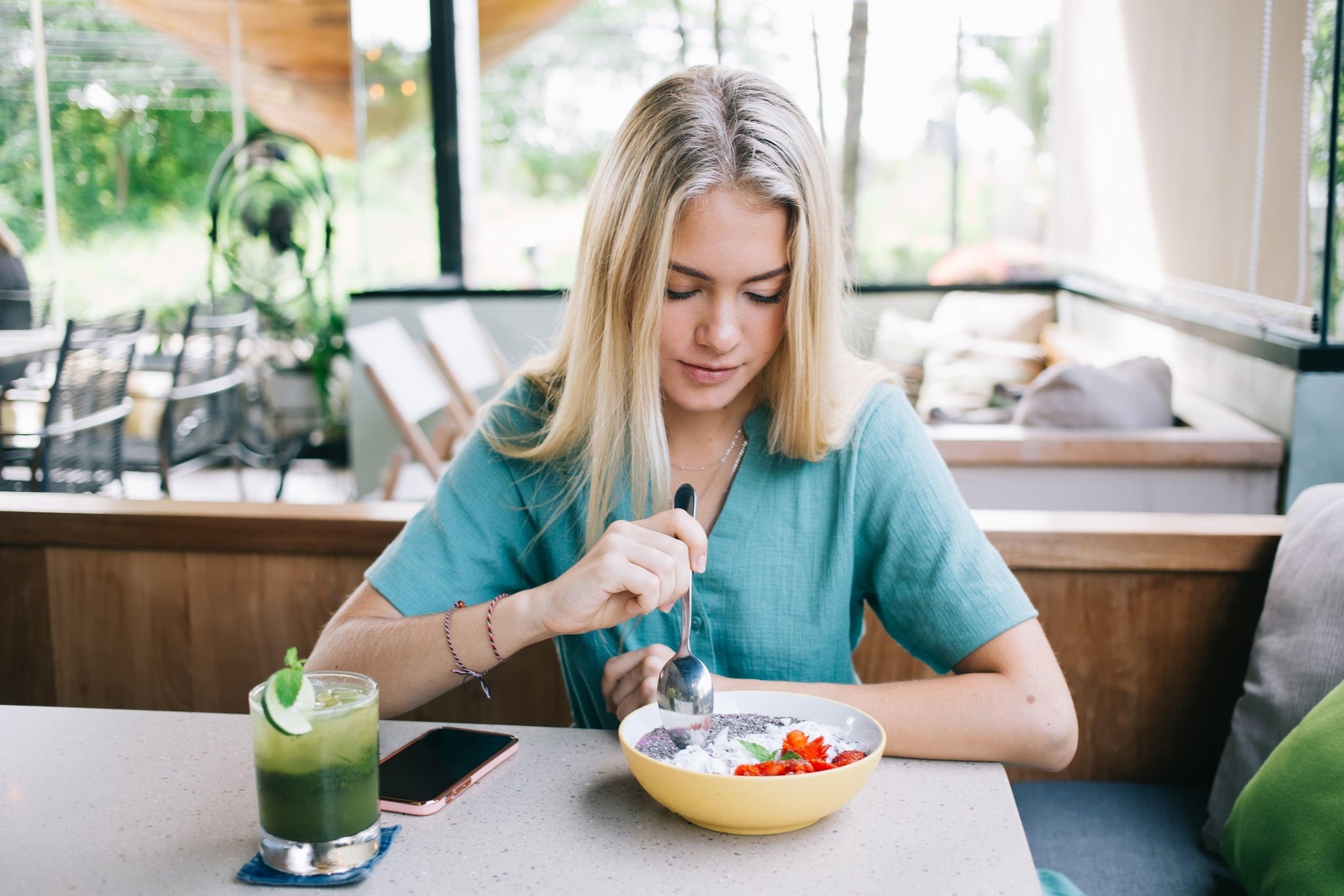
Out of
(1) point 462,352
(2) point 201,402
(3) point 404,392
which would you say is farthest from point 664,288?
(2) point 201,402

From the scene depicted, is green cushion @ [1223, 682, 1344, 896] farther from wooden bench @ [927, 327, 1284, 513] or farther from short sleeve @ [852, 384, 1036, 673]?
wooden bench @ [927, 327, 1284, 513]

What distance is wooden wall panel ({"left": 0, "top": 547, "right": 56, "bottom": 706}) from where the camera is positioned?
1.74m

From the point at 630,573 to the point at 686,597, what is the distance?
101 mm

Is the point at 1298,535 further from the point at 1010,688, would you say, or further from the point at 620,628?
the point at 620,628

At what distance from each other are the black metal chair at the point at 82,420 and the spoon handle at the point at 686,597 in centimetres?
310

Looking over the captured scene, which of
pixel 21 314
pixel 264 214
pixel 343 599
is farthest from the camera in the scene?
pixel 21 314

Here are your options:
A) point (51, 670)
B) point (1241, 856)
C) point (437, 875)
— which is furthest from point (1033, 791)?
Answer: point (51, 670)

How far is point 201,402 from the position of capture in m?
4.44

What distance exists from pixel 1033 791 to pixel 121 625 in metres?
1.34

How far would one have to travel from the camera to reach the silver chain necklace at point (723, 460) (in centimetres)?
130

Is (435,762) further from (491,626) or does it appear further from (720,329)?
(720,329)

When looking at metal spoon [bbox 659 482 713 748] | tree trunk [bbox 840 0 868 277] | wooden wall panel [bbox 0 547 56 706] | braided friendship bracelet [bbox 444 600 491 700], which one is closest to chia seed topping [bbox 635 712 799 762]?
metal spoon [bbox 659 482 713 748]

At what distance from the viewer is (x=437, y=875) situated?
2.58ft

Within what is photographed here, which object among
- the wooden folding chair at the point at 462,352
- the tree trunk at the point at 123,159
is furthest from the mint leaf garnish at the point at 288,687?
the tree trunk at the point at 123,159
